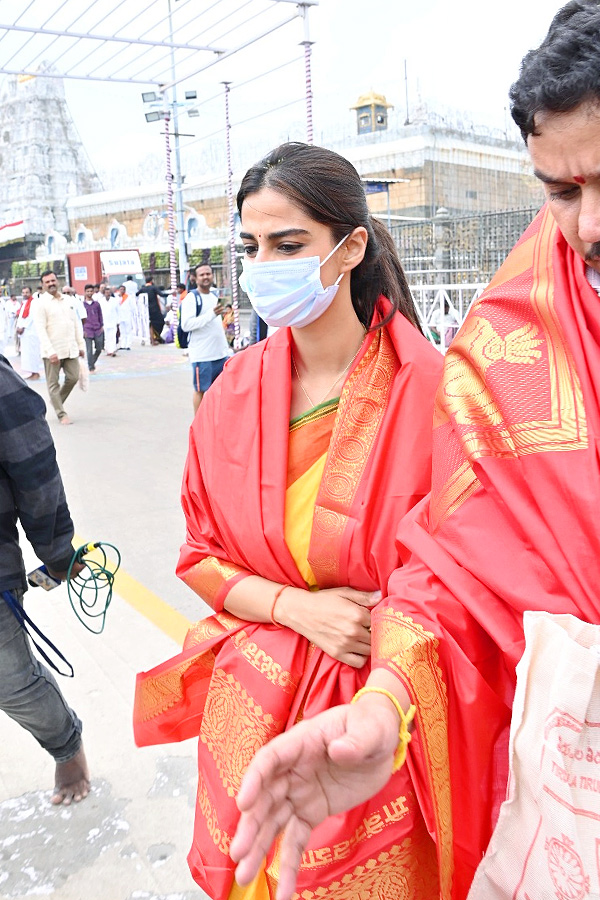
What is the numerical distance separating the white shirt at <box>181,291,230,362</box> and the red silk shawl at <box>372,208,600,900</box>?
6659 mm

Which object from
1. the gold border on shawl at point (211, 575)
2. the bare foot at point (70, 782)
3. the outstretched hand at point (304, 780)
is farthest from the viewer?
the bare foot at point (70, 782)

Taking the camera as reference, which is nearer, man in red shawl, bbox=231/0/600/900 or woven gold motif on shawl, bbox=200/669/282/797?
man in red shawl, bbox=231/0/600/900

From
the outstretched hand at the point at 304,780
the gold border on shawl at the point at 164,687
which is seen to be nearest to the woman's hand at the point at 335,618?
the gold border on shawl at the point at 164,687

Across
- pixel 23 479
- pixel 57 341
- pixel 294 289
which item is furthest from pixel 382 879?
pixel 57 341

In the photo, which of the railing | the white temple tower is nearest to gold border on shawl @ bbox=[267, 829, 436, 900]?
the railing

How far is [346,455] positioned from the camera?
4.94ft

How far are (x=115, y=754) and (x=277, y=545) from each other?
1.52 m

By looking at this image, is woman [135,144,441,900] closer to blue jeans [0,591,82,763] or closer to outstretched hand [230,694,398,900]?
outstretched hand [230,694,398,900]

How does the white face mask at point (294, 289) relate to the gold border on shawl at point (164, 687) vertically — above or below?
above

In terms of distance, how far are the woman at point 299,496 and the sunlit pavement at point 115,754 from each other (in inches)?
24.6

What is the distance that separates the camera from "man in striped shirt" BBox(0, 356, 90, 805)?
7.01 feet

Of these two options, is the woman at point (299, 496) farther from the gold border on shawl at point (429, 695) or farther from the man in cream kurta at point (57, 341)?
the man in cream kurta at point (57, 341)

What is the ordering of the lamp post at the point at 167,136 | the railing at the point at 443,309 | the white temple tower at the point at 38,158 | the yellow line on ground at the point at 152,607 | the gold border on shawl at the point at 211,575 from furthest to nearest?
the white temple tower at the point at 38,158
the lamp post at the point at 167,136
the railing at the point at 443,309
the yellow line on ground at the point at 152,607
the gold border on shawl at the point at 211,575

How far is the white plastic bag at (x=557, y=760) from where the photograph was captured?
99 centimetres
